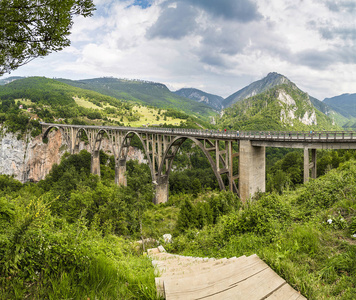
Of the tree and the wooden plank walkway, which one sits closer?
the wooden plank walkway

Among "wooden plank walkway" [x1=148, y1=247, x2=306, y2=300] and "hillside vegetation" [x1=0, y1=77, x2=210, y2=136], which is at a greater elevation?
"hillside vegetation" [x1=0, y1=77, x2=210, y2=136]

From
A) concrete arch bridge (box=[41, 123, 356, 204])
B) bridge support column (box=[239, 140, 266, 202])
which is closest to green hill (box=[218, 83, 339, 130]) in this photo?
concrete arch bridge (box=[41, 123, 356, 204])

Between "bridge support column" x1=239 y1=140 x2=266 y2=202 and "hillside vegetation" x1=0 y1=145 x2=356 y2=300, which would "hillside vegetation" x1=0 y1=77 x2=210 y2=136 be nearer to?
"bridge support column" x1=239 y1=140 x2=266 y2=202

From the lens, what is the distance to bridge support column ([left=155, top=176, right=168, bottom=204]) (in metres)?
36.7

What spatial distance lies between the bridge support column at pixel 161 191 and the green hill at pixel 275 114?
307 ft

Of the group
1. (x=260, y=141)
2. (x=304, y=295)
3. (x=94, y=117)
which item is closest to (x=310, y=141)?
(x=260, y=141)

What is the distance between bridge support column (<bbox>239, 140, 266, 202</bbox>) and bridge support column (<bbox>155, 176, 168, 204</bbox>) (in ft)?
55.5

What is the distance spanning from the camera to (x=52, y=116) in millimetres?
98312

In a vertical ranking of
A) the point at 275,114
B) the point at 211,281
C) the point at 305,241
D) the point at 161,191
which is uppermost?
the point at 275,114

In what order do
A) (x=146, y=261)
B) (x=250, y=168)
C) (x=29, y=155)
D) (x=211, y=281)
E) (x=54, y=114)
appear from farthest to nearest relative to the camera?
(x=54, y=114) < (x=29, y=155) < (x=250, y=168) < (x=146, y=261) < (x=211, y=281)

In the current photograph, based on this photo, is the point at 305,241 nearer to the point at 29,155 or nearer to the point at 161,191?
the point at 161,191

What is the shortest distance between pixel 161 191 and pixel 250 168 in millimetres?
19563

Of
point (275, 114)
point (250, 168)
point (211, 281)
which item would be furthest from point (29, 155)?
point (275, 114)

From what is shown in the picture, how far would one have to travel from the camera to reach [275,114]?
13988 cm
